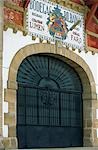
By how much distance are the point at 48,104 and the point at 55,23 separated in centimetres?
269

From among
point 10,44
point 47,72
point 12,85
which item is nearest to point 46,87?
point 47,72

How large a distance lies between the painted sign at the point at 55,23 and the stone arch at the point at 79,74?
37cm

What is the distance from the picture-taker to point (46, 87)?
16.1m

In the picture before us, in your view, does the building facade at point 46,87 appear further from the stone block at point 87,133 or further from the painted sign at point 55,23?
the painted sign at point 55,23

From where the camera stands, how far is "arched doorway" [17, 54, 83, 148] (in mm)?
15234

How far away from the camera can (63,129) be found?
16.5 meters

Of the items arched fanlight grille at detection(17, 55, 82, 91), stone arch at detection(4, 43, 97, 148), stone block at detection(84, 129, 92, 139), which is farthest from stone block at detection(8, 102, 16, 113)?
stone block at detection(84, 129, 92, 139)

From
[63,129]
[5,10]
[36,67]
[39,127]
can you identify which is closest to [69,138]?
[63,129]

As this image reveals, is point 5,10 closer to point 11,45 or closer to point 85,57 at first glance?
point 11,45

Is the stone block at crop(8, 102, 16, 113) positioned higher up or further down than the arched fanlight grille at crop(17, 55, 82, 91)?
further down

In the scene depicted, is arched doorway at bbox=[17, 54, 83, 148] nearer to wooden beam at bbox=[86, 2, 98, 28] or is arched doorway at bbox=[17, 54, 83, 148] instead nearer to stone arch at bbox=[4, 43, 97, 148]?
stone arch at bbox=[4, 43, 97, 148]

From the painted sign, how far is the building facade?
204mm

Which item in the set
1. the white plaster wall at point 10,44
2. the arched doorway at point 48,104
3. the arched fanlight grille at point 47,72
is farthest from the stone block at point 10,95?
the arched fanlight grille at point 47,72

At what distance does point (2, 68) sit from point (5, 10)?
205 cm
